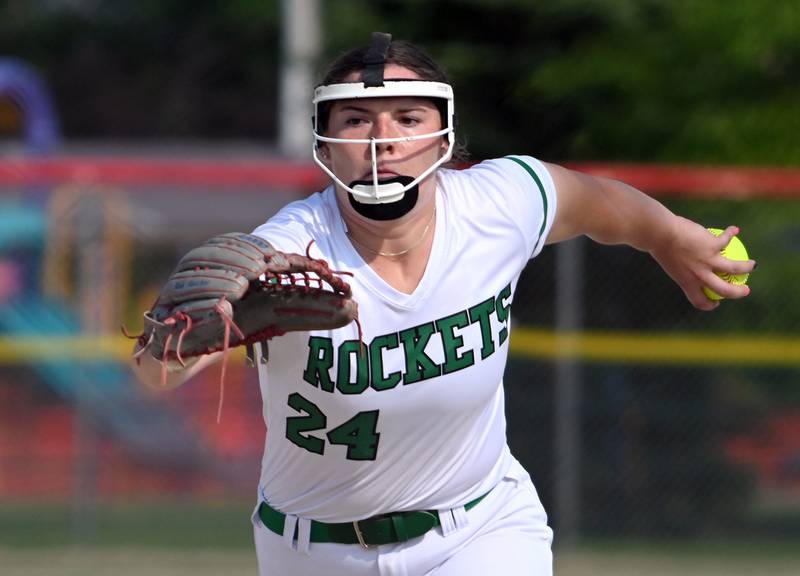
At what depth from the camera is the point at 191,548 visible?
28.0 ft

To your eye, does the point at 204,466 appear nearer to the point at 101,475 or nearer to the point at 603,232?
the point at 101,475

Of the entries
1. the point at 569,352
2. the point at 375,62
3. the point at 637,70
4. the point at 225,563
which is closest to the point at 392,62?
the point at 375,62

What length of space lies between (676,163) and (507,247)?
6027mm

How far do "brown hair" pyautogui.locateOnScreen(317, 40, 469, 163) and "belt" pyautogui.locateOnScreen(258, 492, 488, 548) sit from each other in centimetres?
103

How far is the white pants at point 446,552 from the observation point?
353 cm

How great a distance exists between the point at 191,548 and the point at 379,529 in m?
5.24

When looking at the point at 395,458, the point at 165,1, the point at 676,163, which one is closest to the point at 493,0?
the point at 676,163

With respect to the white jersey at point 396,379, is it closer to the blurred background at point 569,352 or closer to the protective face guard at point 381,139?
the protective face guard at point 381,139

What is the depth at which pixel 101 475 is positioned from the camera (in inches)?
335

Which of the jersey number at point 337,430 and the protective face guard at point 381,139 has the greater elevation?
the protective face guard at point 381,139

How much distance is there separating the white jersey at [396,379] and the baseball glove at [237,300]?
246mm

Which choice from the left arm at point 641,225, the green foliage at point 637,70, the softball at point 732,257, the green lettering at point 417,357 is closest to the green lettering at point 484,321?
the green lettering at point 417,357

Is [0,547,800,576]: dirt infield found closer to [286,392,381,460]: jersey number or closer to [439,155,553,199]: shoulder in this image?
[439,155,553,199]: shoulder

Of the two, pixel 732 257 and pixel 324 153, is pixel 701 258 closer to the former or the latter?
pixel 732 257
